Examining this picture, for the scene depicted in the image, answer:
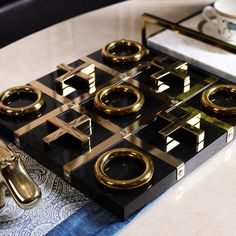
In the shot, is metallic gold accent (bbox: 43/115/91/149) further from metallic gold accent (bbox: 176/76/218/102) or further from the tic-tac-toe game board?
metallic gold accent (bbox: 176/76/218/102)

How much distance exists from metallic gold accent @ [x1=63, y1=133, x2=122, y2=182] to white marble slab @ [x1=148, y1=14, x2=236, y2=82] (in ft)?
0.89

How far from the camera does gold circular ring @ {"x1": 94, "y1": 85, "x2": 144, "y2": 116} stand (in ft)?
2.81

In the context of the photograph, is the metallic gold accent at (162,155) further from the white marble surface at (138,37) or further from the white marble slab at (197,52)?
the white marble slab at (197,52)

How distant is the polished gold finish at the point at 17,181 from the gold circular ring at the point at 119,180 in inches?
3.9

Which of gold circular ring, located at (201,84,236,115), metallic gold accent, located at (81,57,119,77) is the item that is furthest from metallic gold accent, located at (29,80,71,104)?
gold circular ring, located at (201,84,236,115)

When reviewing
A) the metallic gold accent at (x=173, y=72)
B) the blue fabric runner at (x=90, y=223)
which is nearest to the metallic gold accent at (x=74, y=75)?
the metallic gold accent at (x=173, y=72)

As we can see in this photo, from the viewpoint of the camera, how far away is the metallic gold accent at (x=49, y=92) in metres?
0.91

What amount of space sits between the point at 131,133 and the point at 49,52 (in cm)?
35

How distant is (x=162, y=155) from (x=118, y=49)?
0.34 meters

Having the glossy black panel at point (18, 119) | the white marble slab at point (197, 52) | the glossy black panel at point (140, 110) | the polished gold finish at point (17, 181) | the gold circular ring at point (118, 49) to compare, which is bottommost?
the white marble slab at point (197, 52)

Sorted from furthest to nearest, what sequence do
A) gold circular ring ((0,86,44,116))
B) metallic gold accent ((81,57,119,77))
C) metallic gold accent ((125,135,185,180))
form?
1. metallic gold accent ((81,57,119,77))
2. gold circular ring ((0,86,44,116))
3. metallic gold accent ((125,135,185,180))

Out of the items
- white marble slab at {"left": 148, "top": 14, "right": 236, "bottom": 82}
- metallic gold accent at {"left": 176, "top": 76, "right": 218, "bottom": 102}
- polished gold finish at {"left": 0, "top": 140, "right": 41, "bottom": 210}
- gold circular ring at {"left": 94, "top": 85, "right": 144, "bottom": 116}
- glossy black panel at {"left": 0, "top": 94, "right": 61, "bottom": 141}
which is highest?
polished gold finish at {"left": 0, "top": 140, "right": 41, "bottom": 210}

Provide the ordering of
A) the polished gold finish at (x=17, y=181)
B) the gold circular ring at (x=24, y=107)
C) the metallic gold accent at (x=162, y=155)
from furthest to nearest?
1. the gold circular ring at (x=24, y=107)
2. the metallic gold accent at (x=162, y=155)
3. the polished gold finish at (x=17, y=181)

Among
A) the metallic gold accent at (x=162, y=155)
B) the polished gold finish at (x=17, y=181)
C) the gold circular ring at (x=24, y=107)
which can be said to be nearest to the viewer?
the polished gold finish at (x=17, y=181)
